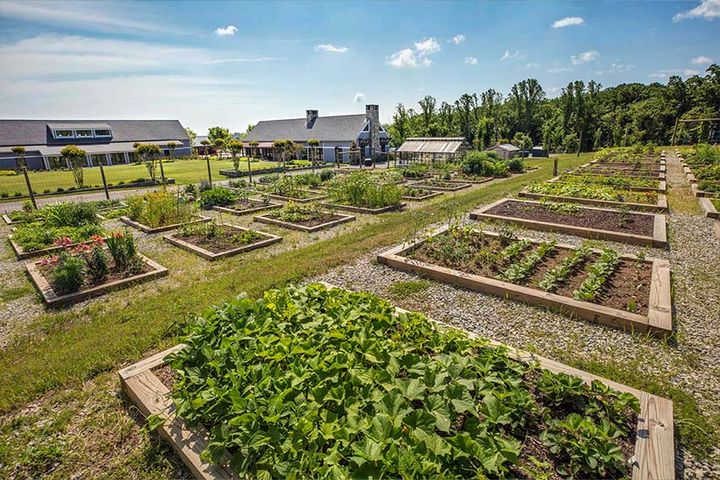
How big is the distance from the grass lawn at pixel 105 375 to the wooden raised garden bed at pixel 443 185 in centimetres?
996

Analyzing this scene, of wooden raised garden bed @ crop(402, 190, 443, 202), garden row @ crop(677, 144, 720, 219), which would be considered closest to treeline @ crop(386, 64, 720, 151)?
garden row @ crop(677, 144, 720, 219)

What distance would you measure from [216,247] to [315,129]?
38.3 meters

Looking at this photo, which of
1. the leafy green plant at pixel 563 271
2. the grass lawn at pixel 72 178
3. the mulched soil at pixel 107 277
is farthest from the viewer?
the grass lawn at pixel 72 178

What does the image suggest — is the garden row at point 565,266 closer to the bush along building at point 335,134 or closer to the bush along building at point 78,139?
the bush along building at point 335,134

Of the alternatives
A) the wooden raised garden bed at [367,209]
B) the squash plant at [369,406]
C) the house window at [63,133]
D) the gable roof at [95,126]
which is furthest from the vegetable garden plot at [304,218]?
the house window at [63,133]

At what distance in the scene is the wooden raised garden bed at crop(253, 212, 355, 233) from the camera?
368 inches

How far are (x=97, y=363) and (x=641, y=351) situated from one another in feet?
19.4

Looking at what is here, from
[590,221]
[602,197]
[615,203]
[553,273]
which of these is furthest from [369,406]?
[602,197]

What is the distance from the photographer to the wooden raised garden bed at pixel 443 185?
15552 mm

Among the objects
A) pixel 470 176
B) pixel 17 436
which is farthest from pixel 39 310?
pixel 470 176

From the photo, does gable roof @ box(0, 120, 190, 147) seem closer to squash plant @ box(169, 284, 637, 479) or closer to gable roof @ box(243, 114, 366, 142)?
gable roof @ box(243, 114, 366, 142)

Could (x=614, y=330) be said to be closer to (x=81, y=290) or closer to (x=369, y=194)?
(x=81, y=290)

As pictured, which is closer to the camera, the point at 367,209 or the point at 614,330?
the point at 614,330

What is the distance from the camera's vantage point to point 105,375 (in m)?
3.65
